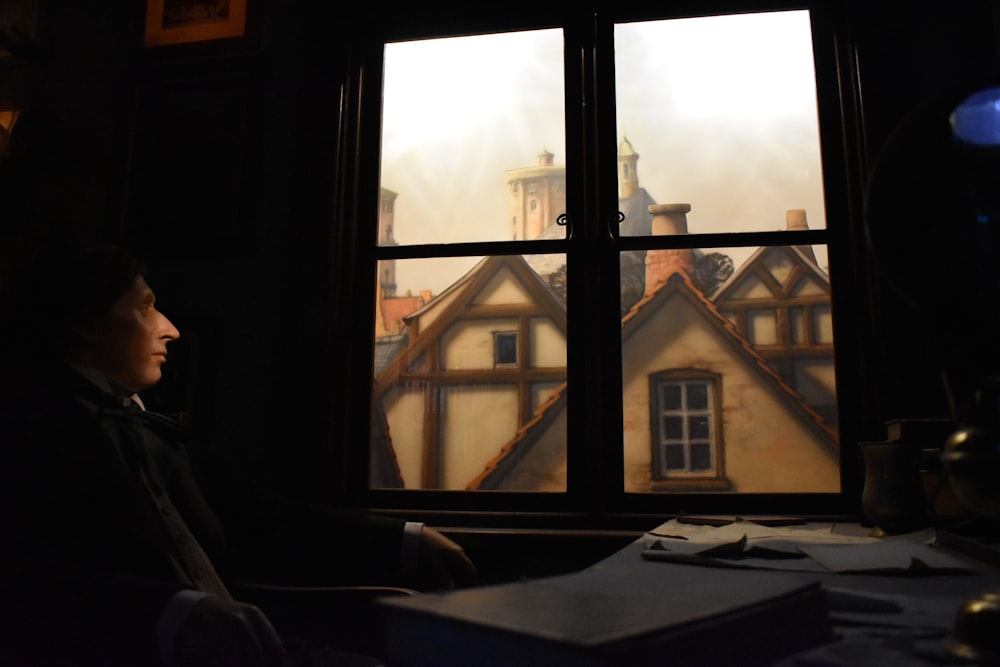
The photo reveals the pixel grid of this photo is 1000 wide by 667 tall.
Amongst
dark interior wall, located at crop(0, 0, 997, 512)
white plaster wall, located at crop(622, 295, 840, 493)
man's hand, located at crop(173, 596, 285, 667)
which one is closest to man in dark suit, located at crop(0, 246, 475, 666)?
man's hand, located at crop(173, 596, 285, 667)

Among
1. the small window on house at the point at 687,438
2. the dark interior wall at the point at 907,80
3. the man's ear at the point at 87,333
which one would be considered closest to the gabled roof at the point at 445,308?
the small window on house at the point at 687,438

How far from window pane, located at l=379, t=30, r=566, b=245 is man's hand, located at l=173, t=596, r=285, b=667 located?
4.78 feet

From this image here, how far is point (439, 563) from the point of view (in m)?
1.56

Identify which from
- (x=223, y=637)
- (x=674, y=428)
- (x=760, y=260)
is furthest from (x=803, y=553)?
(x=760, y=260)

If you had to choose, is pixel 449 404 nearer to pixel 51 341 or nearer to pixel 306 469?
pixel 306 469

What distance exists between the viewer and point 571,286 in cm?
215

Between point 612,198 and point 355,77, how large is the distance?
0.87 metres

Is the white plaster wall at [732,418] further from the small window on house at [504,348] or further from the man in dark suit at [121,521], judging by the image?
the man in dark suit at [121,521]

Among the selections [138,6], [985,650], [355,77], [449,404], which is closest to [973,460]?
[985,650]

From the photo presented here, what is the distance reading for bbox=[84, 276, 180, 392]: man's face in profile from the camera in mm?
1578

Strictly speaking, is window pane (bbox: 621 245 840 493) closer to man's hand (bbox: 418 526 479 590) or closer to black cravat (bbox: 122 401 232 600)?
man's hand (bbox: 418 526 479 590)

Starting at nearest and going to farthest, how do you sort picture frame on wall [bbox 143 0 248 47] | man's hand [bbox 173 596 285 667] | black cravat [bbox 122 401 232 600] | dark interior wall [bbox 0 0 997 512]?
man's hand [bbox 173 596 285 667] → black cravat [bbox 122 401 232 600] → dark interior wall [bbox 0 0 997 512] → picture frame on wall [bbox 143 0 248 47]

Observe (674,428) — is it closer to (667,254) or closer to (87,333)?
(667,254)

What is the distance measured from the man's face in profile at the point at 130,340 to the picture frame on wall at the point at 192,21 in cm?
114
